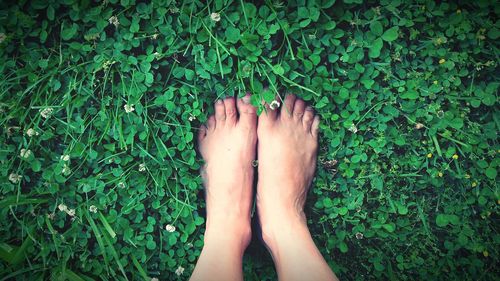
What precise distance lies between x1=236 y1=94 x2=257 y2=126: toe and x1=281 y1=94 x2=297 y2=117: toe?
0.14 metres

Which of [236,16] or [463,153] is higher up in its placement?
[236,16]

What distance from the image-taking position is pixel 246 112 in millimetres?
1829

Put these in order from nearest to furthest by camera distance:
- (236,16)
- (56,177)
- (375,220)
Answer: (236,16) < (56,177) < (375,220)

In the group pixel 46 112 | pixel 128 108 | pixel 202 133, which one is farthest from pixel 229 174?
pixel 46 112

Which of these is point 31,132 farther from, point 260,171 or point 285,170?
point 285,170

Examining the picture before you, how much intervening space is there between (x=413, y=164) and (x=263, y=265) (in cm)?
82

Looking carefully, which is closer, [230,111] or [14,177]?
[14,177]

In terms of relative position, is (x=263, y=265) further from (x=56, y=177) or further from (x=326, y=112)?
(x=56, y=177)

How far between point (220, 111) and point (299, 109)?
37cm

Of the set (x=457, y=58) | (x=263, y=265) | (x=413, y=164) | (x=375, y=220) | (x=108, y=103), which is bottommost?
(x=263, y=265)

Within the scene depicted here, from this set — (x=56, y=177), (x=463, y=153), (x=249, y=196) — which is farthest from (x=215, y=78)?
(x=463, y=153)

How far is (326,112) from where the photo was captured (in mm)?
1704

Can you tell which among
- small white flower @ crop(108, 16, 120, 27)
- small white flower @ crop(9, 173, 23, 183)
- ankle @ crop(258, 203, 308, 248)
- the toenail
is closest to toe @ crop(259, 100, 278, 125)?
the toenail

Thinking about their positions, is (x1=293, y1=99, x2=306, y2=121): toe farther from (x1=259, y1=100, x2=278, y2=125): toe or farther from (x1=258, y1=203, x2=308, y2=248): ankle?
(x1=258, y1=203, x2=308, y2=248): ankle
